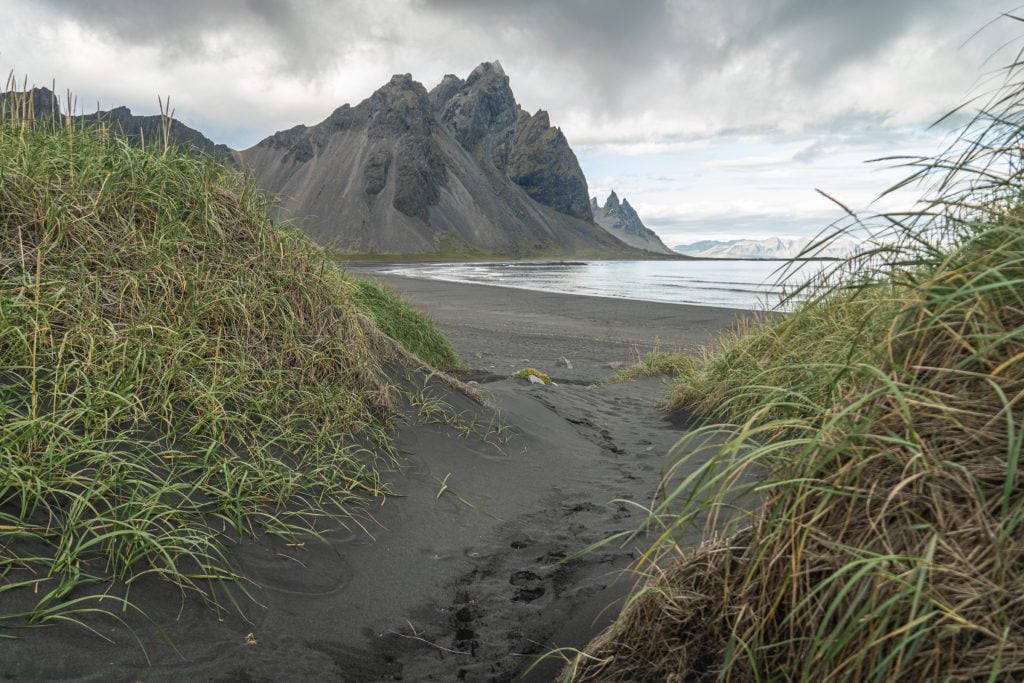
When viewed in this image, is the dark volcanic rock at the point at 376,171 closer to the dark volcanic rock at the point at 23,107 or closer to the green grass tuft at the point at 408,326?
the green grass tuft at the point at 408,326

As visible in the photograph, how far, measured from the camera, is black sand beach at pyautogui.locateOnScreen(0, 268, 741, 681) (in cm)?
225

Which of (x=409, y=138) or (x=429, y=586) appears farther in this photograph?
(x=409, y=138)

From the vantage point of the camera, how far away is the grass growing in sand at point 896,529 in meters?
1.38

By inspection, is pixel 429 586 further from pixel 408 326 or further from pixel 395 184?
pixel 395 184

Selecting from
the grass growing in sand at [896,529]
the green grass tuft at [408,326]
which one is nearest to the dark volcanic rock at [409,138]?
the green grass tuft at [408,326]

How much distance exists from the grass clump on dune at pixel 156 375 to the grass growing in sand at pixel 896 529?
1.85 m

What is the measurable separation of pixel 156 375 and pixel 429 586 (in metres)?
1.90

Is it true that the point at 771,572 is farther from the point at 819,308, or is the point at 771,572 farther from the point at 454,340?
the point at 454,340

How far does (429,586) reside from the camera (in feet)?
10.5

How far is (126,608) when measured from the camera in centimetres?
230

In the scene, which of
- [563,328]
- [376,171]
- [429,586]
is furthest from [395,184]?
[429,586]

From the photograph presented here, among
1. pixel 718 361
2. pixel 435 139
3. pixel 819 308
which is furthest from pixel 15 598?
pixel 435 139

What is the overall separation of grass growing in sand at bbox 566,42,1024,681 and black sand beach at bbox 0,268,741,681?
825 mm

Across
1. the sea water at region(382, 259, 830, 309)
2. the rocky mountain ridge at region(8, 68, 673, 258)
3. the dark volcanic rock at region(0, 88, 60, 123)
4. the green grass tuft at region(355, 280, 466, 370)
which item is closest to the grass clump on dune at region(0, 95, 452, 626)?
the dark volcanic rock at region(0, 88, 60, 123)
